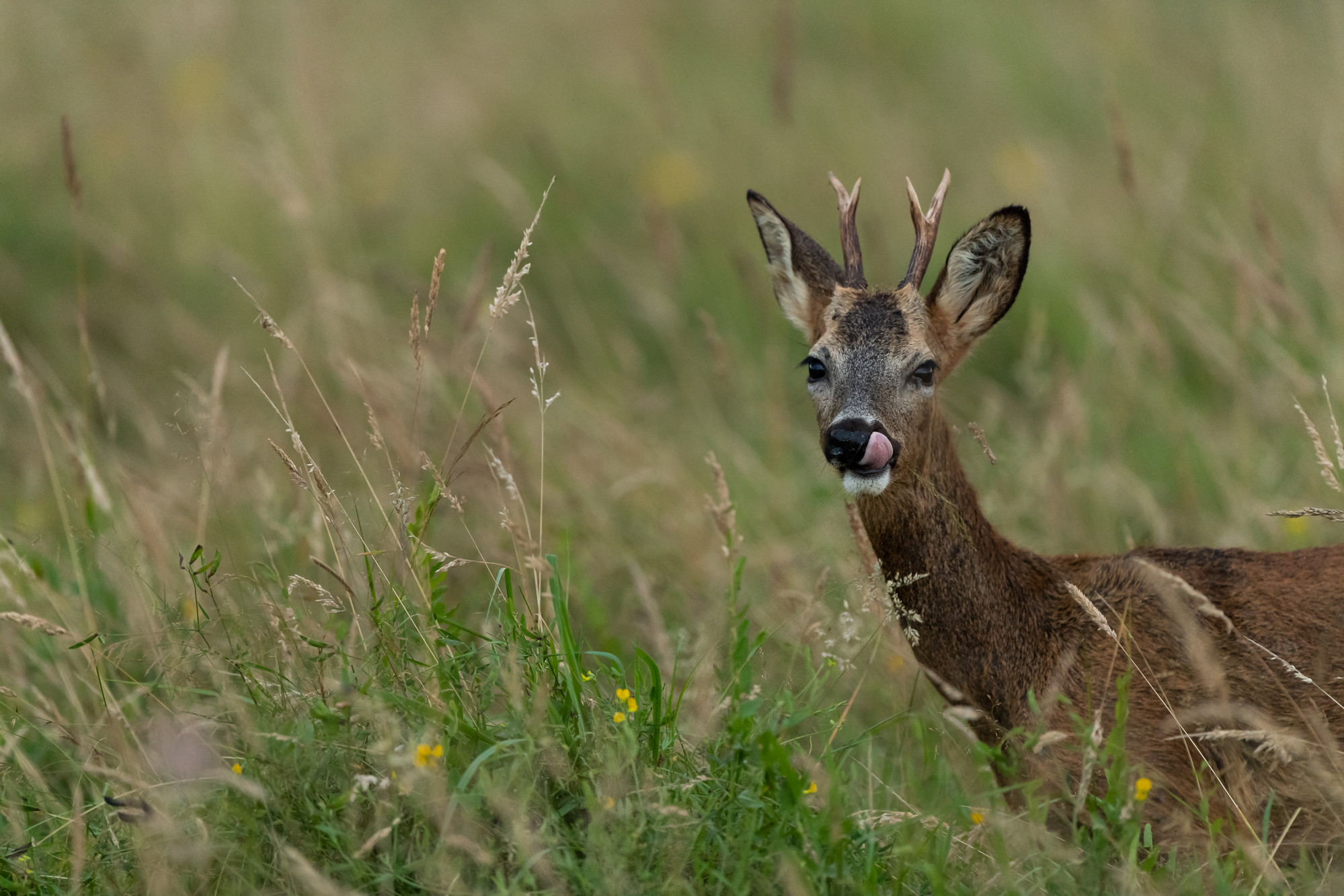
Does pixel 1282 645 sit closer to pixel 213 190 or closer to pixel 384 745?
pixel 384 745

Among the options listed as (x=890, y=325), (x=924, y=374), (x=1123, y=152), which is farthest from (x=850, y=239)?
(x=1123, y=152)

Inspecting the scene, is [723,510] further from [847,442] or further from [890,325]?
[890,325]

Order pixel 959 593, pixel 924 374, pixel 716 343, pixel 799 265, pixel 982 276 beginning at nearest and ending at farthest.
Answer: pixel 959 593, pixel 924 374, pixel 982 276, pixel 799 265, pixel 716 343

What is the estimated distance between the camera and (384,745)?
2803mm

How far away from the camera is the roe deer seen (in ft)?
12.3

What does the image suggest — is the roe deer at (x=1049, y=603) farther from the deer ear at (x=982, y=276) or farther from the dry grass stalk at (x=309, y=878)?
the dry grass stalk at (x=309, y=878)

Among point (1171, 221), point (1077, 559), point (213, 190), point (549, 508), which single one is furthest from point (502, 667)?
point (213, 190)

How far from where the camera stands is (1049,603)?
13.6 feet

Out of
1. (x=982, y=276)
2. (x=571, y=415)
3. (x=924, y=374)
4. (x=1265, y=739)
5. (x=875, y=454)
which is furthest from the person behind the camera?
(x=571, y=415)

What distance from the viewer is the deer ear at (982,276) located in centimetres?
427

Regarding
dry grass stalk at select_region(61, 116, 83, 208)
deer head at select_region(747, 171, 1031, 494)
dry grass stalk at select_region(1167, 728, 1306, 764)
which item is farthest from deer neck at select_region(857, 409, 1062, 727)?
dry grass stalk at select_region(61, 116, 83, 208)

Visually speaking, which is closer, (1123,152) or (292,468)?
(292,468)

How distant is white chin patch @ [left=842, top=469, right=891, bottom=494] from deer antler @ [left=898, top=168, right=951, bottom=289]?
0.75 m

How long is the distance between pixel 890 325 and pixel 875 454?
585 millimetres
